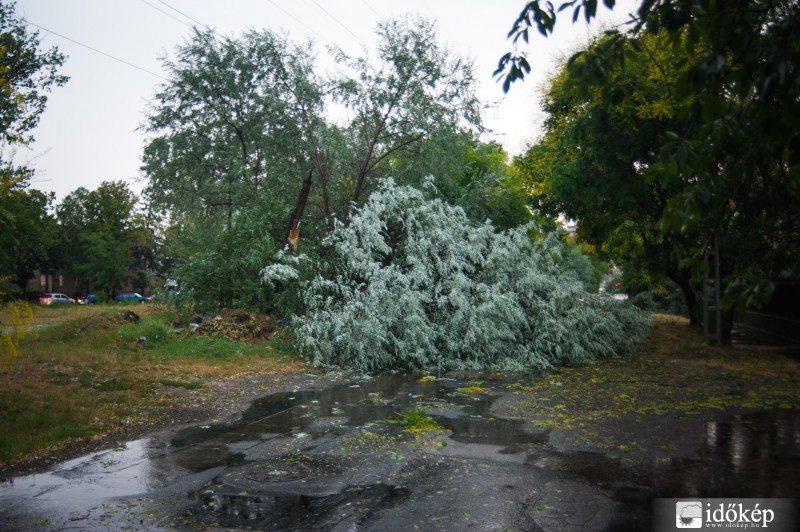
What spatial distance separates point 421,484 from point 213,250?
13.9 metres

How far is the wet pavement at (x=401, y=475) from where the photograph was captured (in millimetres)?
4754

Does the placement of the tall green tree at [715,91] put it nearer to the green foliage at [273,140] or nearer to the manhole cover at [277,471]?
the manhole cover at [277,471]

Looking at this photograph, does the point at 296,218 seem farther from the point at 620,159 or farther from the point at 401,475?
the point at 401,475

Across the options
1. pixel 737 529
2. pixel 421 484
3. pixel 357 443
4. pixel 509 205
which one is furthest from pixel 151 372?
pixel 509 205

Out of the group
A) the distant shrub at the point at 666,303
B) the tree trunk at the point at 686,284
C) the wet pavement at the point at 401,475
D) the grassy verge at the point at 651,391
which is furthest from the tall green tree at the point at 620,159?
the distant shrub at the point at 666,303

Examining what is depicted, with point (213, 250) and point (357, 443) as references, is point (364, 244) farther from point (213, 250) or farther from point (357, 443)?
point (357, 443)

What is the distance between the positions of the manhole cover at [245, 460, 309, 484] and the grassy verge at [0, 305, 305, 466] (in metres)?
2.47

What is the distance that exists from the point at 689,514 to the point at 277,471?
362cm

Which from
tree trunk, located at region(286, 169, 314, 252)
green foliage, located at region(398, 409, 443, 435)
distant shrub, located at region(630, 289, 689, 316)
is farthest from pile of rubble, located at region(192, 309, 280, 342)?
distant shrub, located at region(630, 289, 689, 316)

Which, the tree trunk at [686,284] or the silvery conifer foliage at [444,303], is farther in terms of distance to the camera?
the tree trunk at [686,284]

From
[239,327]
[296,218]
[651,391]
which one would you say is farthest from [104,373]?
[651,391]

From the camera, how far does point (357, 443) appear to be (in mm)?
7020

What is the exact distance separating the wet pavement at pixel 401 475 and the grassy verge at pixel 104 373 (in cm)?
102

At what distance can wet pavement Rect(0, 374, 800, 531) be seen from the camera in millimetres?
4754
